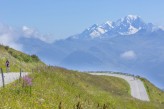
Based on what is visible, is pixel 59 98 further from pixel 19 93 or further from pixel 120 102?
pixel 120 102

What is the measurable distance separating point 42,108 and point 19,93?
3.72 m

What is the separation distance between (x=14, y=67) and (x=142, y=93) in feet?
173

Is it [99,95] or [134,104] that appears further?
[134,104]

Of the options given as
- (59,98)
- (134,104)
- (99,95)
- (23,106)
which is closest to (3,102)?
(23,106)

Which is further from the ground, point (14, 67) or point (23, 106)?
point (14, 67)

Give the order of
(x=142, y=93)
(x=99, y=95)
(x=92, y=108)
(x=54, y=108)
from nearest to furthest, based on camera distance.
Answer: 1. (x=54, y=108)
2. (x=92, y=108)
3. (x=99, y=95)
4. (x=142, y=93)

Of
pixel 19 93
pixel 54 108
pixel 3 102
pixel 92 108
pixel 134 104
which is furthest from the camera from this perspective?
pixel 134 104

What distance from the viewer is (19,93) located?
81.3 ft

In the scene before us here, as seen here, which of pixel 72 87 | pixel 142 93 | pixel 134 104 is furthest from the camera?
pixel 142 93

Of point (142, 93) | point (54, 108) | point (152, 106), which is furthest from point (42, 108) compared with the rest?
point (142, 93)

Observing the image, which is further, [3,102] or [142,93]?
[142,93]

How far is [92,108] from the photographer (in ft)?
89.9

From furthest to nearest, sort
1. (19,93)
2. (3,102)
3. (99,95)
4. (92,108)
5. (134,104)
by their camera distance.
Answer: (134,104) → (99,95) → (92,108) → (19,93) → (3,102)

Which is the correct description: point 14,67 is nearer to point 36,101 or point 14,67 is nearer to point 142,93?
point 36,101
